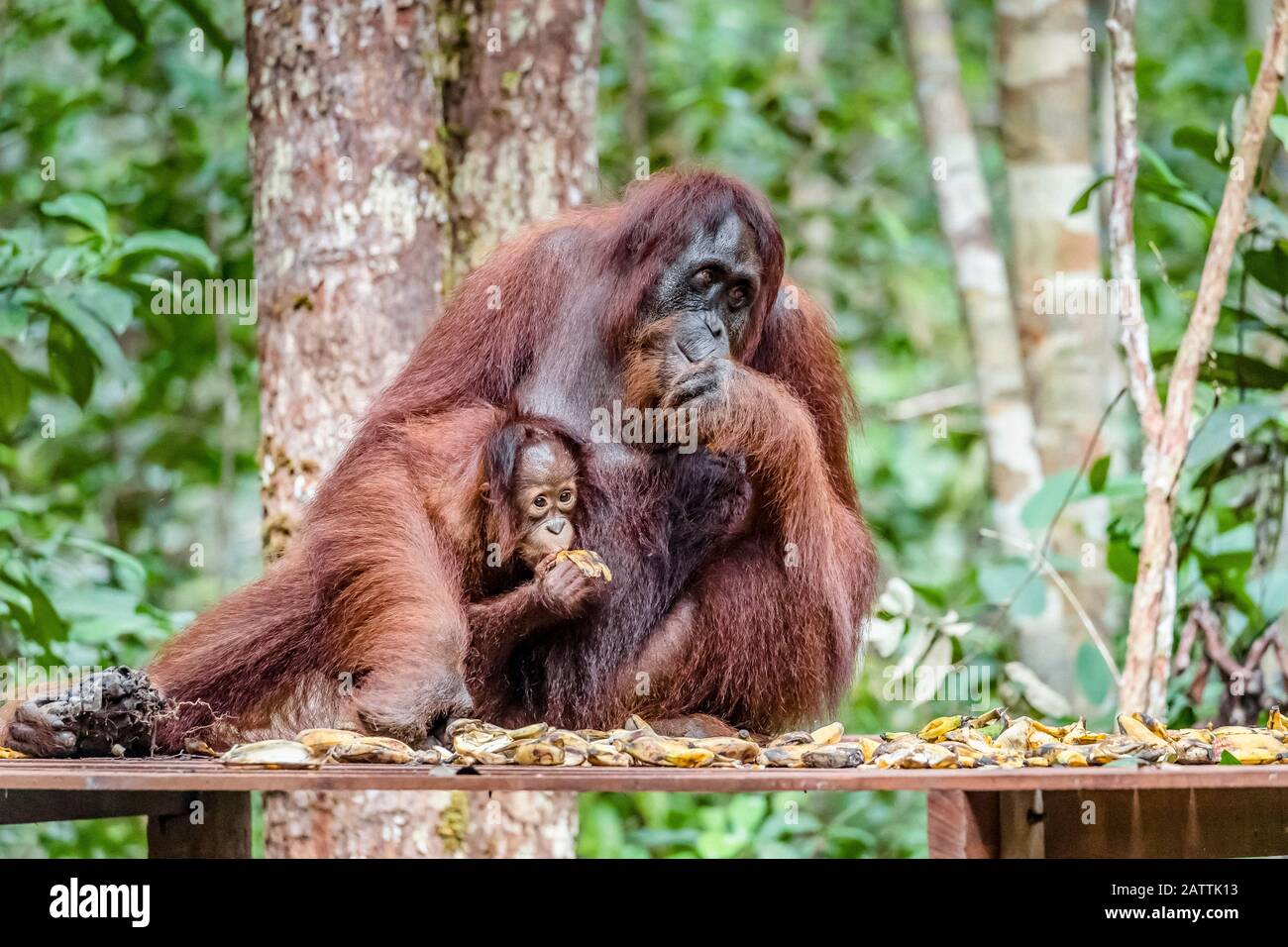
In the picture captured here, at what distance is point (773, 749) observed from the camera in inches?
107

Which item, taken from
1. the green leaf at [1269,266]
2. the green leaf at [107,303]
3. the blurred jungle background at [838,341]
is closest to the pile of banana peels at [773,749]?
the blurred jungle background at [838,341]

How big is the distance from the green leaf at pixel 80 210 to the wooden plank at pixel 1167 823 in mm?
3054

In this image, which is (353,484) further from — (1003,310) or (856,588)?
(1003,310)

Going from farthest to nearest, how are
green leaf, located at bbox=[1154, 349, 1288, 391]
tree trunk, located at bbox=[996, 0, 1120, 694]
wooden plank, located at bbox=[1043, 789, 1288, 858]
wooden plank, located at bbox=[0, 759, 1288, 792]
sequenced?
tree trunk, located at bbox=[996, 0, 1120, 694], green leaf, located at bbox=[1154, 349, 1288, 391], wooden plank, located at bbox=[1043, 789, 1288, 858], wooden plank, located at bbox=[0, 759, 1288, 792]

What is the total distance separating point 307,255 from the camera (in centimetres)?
402

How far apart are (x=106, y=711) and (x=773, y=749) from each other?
1222 mm

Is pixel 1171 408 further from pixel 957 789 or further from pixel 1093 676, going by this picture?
pixel 957 789

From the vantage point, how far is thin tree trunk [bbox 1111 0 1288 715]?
3744 millimetres

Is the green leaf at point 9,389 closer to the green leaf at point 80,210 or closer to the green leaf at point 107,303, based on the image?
the green leaf at point 107,303

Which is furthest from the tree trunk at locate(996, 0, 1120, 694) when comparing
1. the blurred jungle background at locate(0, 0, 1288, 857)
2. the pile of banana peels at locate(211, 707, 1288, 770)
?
the pile of banana peels at locate(211, 707, 1288, 770)

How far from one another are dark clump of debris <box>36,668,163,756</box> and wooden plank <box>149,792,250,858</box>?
183 millimetres

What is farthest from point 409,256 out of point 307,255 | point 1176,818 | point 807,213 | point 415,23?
point 807,213

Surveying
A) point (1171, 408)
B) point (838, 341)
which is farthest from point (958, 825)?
point (838, 341)

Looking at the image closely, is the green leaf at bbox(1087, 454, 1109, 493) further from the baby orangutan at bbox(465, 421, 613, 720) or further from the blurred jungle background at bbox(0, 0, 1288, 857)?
the baby orangutan at bbox(465, 421, 613, 720)
